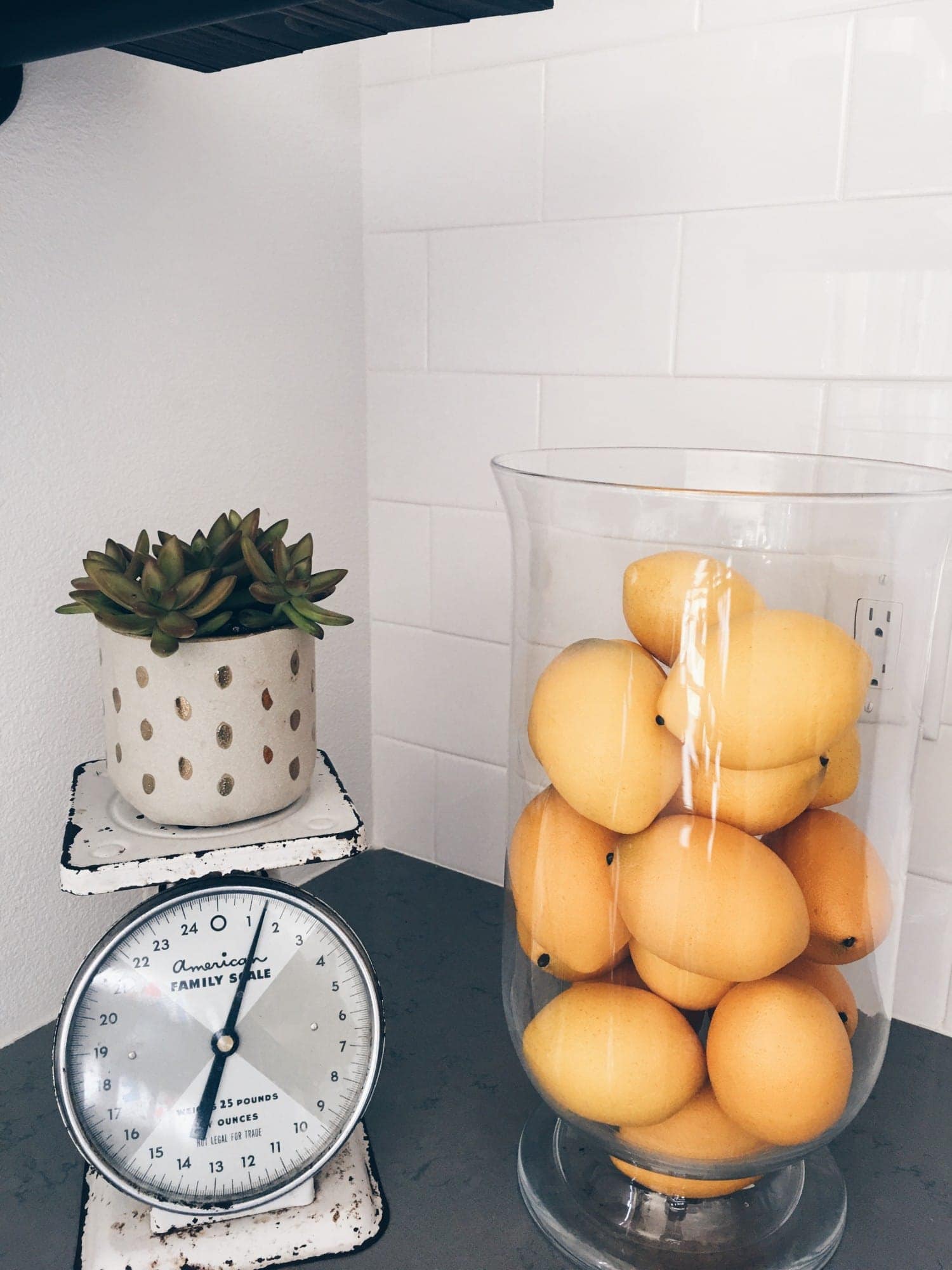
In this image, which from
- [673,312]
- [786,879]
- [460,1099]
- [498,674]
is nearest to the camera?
[786,879]

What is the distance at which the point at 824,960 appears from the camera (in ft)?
1.85

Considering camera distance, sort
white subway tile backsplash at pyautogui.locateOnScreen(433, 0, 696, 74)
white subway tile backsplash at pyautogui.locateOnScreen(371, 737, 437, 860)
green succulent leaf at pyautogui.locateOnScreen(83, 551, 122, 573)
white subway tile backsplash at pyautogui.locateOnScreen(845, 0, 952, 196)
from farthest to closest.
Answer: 1. white subway tile backsplash at pyautogui.locateOnScreen(371, 737, 437, 860)
2. white subway tile backsplash at pyautogui.locateOnScreen(433, 0, 696, 74)
3. white subway tile backsplash at pyautogui.locateOnScreen(845, 0, 952, 196)
4. green succulent leaf at pyautogui.locateOnScreen(83, 551, 122, 573)

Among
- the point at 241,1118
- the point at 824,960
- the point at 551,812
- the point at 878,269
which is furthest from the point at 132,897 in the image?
the point at 878,269

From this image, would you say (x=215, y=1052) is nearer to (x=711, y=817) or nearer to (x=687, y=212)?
(x=711, y=817)

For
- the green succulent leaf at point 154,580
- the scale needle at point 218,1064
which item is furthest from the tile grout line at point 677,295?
the scale needle at point 218,1064

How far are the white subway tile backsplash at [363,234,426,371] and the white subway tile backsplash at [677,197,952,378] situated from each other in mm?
262

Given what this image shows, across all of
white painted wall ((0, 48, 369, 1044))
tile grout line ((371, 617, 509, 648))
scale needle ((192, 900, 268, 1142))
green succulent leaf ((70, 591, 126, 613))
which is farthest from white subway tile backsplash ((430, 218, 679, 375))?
scale needle ((192, 900, 268, 1142))

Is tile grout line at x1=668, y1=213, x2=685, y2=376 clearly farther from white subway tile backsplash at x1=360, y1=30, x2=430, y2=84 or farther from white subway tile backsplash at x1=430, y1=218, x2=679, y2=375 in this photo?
white subway tile backsplash at x1=360, y1=30, x2=430, y2=84

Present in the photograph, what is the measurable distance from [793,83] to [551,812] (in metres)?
0.57

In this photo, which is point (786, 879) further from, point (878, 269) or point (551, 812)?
point (878, 269)

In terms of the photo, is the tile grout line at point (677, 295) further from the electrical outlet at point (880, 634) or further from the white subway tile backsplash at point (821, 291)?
the electrical outlet at point (880, 634)

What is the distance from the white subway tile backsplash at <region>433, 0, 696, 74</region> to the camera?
0.82m

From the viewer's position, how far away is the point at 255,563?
62 cm

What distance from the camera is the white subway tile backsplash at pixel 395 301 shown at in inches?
38.9
